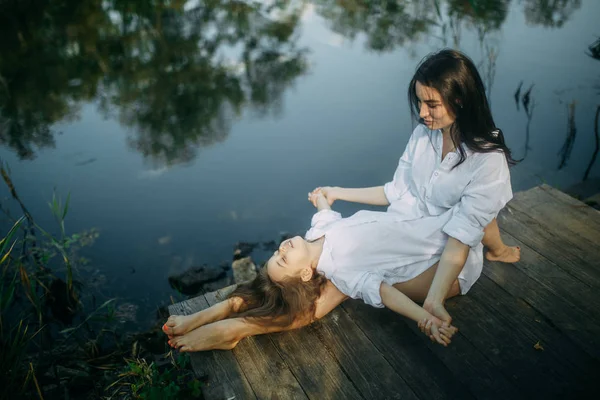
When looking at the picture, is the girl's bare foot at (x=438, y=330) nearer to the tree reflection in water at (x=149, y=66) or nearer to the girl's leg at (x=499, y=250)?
the girl's leg at (x=499, y=250)

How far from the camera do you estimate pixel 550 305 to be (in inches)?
94.4

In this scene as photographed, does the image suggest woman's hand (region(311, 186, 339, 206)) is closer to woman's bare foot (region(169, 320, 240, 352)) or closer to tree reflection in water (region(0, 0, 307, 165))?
woman's bare foot (region(169, 320, 240, 352))

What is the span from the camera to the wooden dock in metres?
2.05

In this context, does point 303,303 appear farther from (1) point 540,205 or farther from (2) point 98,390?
(1) point 540,205

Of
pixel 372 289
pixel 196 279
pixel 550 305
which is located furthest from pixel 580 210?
pixel 196 279

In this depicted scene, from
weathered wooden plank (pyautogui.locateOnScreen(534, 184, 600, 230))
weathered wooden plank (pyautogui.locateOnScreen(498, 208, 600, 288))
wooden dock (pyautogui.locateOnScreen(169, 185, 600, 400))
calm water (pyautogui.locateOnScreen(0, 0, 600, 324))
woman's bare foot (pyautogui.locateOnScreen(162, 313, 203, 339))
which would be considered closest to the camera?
wooden dock (pyautogui.locateOnScreen(169, 185, 600, 400))

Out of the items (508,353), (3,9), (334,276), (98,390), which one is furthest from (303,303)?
(3,9)

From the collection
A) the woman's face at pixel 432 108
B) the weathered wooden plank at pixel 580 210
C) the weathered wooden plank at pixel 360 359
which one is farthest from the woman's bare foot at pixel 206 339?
the weathered wooden plank at pixel 580 210

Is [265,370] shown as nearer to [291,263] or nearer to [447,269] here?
[291,263]

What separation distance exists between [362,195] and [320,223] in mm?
357

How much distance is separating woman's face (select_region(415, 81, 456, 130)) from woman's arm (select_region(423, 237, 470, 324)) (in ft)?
1.81

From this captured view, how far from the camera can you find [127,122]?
5707 mm

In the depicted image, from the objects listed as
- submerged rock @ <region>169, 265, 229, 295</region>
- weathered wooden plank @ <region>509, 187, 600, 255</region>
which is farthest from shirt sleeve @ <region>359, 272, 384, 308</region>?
submerged rock @ <region>169, 265, 229, 295</region>

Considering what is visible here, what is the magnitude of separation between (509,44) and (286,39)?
3.23m
